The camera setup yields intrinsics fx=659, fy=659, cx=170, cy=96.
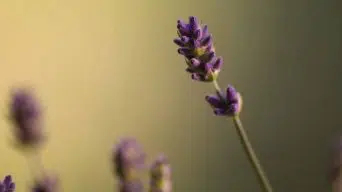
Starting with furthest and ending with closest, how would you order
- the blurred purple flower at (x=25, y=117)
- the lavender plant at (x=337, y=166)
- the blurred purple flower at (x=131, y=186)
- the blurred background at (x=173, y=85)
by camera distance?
1. the blurred background at (x=173, y=85)
2. the blurred purple flower at (x=25, y=117)
3. the blurred purple flower at (x=131, y=186)
4. the lavender plant at (x=337, y=166)

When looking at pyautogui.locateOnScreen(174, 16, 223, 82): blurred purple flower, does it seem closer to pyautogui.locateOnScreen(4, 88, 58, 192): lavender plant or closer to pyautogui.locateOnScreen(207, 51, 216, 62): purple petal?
pyautogui.locateOnScreen(207, 51, 216, 62): purple petal

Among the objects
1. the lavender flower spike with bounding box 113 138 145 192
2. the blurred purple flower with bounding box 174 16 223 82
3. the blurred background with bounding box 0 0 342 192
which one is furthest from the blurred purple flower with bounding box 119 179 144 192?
the blurred background with bounding box 0 0 342 192

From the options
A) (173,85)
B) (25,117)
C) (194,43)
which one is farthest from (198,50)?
(173,85)

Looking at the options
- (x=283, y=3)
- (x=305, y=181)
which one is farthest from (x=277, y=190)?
(x=283, y=3)

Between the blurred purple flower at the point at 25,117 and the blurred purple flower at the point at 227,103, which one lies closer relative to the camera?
the blurred purple flower at the point at 227,103

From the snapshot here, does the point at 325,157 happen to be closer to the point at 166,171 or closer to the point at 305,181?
the point at 305,181

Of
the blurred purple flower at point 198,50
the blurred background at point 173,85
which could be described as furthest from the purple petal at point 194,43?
the blurred background at point 173,85

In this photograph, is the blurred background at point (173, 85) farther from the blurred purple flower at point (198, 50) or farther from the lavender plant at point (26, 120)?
the blurred purple flower at point (198, 50)

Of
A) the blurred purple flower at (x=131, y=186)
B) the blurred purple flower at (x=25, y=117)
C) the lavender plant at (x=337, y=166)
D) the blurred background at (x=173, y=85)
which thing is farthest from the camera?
the blurred background at (x=173, y=85)

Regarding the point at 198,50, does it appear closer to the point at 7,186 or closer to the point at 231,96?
the point at 231,96
